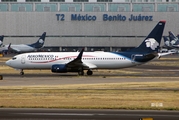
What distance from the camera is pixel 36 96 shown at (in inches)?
1588

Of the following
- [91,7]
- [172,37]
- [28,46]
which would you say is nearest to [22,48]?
[28,46]

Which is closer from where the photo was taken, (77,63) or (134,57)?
(77,63)

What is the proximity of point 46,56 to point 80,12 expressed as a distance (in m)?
79.5

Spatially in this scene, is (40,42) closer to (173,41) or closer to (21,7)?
(21,7)

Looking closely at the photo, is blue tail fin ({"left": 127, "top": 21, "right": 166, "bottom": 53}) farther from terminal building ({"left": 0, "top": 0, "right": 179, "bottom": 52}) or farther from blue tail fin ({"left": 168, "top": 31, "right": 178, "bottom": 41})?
terminal building ({"left": 0, "top": 0, "right": 179, "bottom": 52})

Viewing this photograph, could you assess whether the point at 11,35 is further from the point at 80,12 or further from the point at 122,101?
the point at 122,101

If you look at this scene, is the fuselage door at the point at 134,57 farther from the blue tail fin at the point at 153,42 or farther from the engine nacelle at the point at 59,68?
the engine nacelle at the point at 59,68

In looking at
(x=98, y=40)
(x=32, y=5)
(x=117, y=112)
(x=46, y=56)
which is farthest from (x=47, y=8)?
(x=117, y=112)

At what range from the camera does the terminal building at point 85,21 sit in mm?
145250

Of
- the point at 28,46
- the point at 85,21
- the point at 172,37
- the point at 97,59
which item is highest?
the point at 97,59

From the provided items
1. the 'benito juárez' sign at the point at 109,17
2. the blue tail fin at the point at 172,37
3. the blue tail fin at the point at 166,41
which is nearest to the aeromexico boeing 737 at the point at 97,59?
the blue tail fin at the point at 172,37

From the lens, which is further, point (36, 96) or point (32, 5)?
point (32, 5)

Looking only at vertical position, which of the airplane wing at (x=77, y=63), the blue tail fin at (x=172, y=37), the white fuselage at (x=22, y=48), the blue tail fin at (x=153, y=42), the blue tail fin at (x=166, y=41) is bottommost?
the white fuselage at (x=22, y=48)

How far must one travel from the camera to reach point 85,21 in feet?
480
